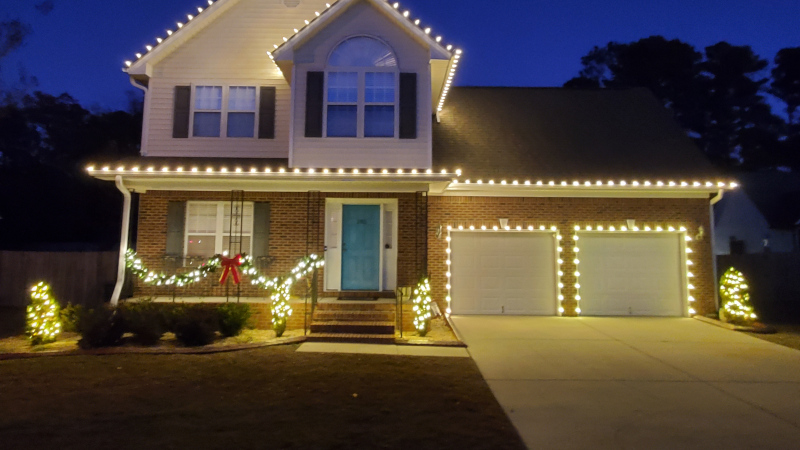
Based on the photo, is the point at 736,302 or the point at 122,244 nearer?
the point at 122,244

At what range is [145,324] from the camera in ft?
27.0

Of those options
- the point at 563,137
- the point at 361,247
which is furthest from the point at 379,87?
the point at 563,137

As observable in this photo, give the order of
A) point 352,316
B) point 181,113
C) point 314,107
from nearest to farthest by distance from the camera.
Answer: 1. point 352,316
2. point 314,107
3. point 181,113

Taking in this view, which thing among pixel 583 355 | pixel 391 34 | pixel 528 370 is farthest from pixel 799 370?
pixel 391 34

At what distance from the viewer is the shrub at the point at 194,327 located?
8242mm

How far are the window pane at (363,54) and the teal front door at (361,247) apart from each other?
2948 mm

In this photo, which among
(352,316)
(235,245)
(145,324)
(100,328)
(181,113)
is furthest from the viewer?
(181,113)

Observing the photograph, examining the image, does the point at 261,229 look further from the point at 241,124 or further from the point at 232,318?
the point at 232,318

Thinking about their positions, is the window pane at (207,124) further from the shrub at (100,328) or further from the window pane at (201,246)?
the shrub at (100,328)

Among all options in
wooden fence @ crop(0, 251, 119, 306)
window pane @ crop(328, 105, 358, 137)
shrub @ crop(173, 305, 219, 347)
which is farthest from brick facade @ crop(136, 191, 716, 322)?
wooden fence @ crop(0, 251, 119, 306)

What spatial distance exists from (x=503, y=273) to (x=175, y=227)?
23.2 feet

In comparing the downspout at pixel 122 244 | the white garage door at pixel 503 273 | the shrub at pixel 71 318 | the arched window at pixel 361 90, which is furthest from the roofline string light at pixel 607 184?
the shrub at pixel 71 318

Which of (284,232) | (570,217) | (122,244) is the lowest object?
(122,244)

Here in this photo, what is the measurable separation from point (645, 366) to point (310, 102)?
765 cm
